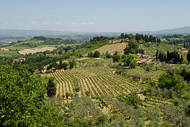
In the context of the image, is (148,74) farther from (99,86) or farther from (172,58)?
(172,58)

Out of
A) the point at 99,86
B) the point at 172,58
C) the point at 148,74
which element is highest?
the point at 172,58

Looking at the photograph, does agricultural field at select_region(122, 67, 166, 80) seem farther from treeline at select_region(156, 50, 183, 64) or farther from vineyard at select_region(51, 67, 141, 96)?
treeline at select_region(156, 50, 183, 64)

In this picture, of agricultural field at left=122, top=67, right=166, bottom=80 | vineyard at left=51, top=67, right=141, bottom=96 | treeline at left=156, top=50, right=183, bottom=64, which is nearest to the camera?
vineyard at left=51, top=67, right=141, bottom=96

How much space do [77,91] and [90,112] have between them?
16656 mm

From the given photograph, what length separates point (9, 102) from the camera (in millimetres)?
9836

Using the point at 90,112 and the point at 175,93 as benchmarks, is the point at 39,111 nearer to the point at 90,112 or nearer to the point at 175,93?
the point at 90,112

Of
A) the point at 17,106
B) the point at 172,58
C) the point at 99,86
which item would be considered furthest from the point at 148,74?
the point at 17,106

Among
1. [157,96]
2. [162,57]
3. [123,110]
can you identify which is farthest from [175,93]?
[162,57]

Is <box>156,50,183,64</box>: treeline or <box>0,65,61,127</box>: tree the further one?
<box>156,50,183,64</box>: treeline

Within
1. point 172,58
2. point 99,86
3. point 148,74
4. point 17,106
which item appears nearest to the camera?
point 17,106

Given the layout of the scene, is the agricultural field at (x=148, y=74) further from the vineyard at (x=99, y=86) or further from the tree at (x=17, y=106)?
the tree at (x=17, y=106)

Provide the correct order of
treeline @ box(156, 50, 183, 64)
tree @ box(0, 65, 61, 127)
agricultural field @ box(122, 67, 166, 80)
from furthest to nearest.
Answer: treeline @ box(156, 50, 183, 64) → agricultural field @ box(122, 67, 166, 80) → tree @ box(0, 65, 61, 127)

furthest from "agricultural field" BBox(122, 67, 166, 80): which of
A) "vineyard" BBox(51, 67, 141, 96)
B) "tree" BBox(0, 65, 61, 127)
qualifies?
"tree" BBox(0, 65, 61, 127)

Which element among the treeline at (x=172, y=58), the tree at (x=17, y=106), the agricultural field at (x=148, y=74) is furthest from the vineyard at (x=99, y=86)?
the treeline at (x=172, y=58)
